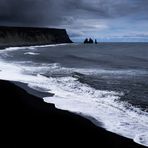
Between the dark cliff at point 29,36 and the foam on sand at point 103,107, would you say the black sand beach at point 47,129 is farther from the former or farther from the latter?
the dark cliff at point 29,36

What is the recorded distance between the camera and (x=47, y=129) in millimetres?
7973

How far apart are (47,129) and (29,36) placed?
136768 mm

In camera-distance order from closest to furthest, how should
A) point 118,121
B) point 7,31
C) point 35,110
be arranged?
point 118,121
point 35,110
point 7,31

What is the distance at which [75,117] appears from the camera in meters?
9.38

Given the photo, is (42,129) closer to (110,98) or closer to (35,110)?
(35,110)

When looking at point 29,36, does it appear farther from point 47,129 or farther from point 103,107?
point 47,129

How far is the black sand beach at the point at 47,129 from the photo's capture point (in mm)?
7074

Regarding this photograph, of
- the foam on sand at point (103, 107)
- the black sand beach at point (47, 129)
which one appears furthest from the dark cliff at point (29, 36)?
the black sand beach at point (47, 129)

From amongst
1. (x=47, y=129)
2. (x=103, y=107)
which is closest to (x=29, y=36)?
(x=103, y=107)

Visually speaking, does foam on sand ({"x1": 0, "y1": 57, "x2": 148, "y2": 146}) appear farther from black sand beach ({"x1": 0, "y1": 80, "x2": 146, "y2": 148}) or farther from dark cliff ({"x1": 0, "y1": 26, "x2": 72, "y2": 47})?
dark cliff ({"x1": 0, "y1": 26, "x2": 72, "y2": 47})

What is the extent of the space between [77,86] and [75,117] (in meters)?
5.86

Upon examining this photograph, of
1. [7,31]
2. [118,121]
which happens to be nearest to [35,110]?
[118,121]

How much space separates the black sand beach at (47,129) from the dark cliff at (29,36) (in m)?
109

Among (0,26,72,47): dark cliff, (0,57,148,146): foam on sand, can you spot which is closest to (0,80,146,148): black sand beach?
(0,57,148,146): foam on sand
